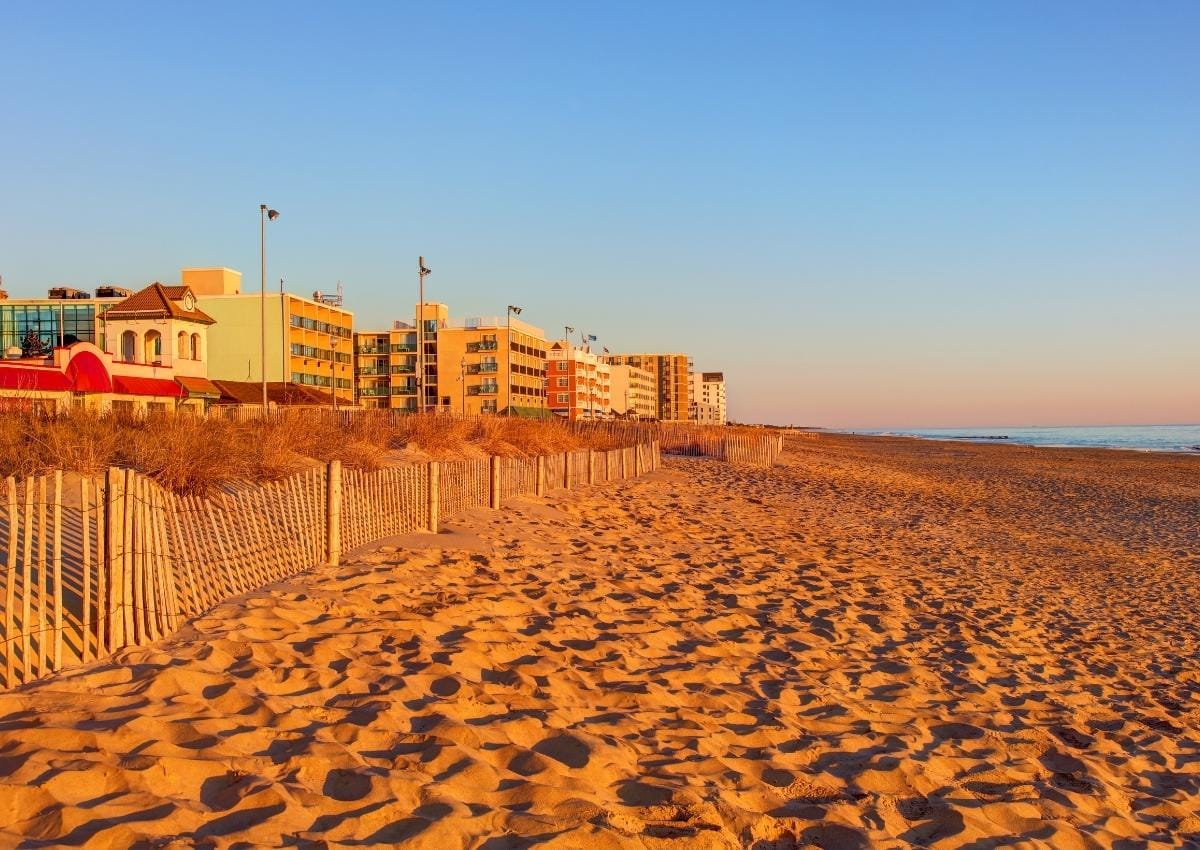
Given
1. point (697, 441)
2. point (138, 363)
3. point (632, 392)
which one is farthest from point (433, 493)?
point (632, 392)

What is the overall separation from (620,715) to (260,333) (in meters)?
71.0

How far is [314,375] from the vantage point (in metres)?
76.4

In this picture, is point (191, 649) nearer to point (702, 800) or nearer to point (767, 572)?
point (702, 800)

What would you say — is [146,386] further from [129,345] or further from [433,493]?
[433,493]

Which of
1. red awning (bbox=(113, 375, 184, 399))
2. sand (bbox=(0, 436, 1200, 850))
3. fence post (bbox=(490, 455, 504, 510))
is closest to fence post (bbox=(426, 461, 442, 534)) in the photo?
sand (bbox=(0, 436, 1200, 850))

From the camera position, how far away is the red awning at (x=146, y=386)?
32.7 metres

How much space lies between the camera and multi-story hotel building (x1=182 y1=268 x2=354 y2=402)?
68.4 m

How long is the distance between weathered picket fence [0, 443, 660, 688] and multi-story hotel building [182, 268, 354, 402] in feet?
188

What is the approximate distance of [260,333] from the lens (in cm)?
6994

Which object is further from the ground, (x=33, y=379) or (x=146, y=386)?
(x=146, y=386)

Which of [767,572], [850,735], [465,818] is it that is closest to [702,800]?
[465,818]

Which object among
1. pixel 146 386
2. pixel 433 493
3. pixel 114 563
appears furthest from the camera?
pixel 146 386

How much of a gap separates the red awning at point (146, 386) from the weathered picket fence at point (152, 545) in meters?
25.5

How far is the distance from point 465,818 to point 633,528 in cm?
1046
